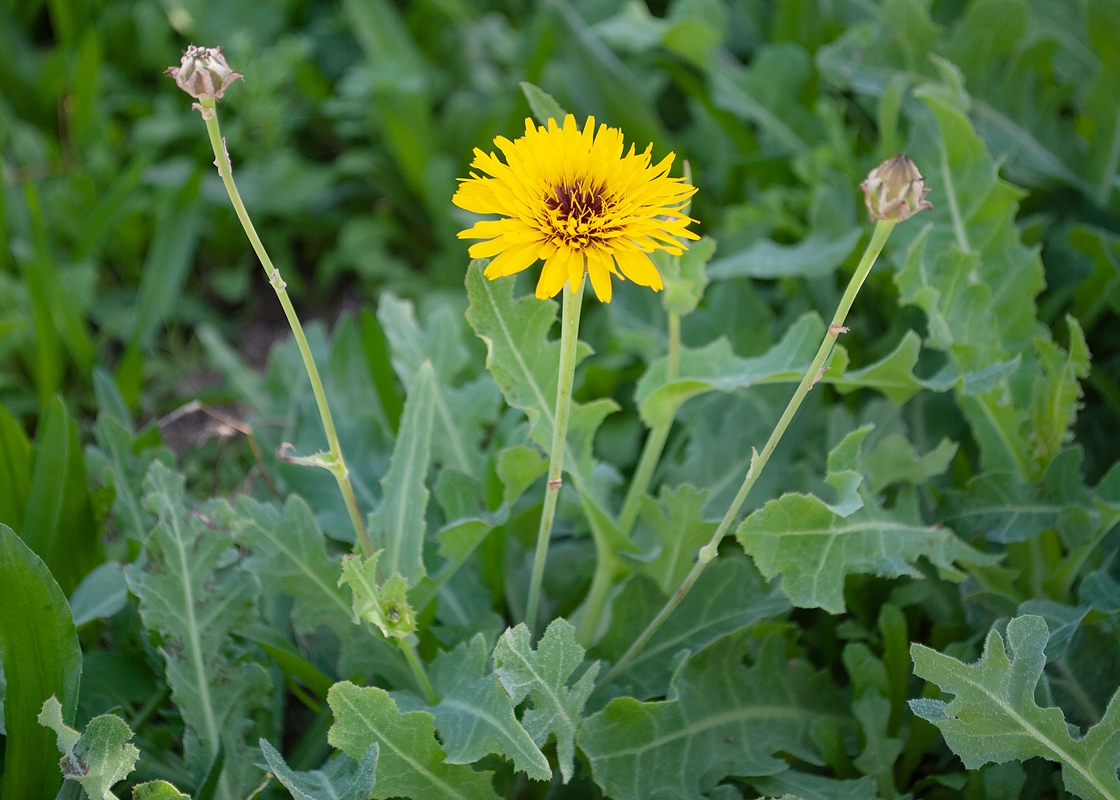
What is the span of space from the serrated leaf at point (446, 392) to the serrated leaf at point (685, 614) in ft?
1.56

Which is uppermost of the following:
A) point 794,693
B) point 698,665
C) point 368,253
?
point 368,253

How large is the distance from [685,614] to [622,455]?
613 mm

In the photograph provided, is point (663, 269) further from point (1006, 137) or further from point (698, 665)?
point (1006, 137)

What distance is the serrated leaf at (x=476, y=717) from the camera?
127cm

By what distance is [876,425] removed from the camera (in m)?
1.92

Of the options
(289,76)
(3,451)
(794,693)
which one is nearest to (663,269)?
(794,693)

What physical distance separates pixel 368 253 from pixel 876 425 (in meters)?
1.82

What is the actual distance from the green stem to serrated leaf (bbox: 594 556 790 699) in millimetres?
318

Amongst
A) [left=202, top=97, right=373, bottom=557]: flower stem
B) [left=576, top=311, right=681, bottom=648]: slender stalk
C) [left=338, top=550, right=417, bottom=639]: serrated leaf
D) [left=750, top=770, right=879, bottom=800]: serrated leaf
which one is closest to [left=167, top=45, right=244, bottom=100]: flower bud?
[left=202, top=97, right=373, bottom=557]: flower stem

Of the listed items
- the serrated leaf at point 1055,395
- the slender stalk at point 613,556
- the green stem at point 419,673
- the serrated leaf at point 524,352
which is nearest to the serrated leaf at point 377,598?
the green stem at point 419,673

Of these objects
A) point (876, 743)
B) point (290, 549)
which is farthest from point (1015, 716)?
point (290, 549)

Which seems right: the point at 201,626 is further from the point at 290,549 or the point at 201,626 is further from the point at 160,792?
the point at 160,792

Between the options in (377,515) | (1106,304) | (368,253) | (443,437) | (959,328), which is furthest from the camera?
(368,253)

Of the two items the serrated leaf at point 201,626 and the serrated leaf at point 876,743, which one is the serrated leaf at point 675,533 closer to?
the serrated leaf at point 876,743
